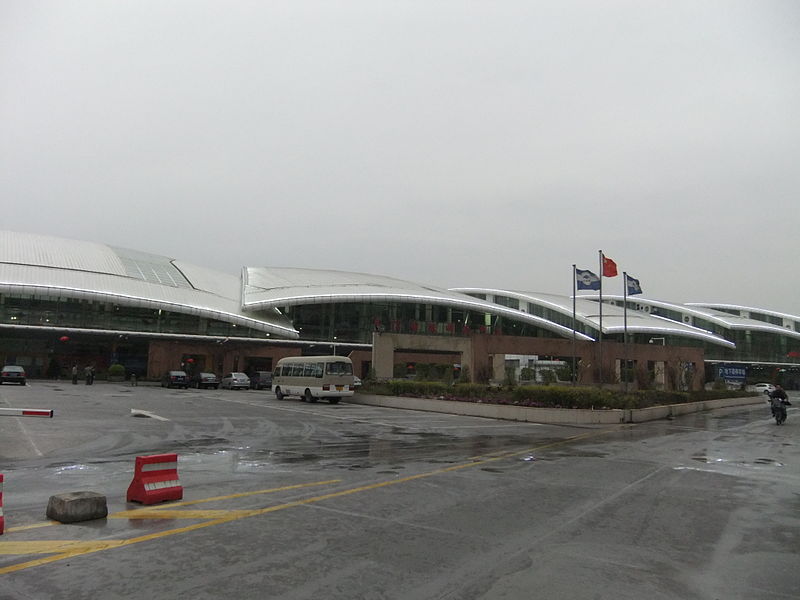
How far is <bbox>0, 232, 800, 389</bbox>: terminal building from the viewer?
144 ft

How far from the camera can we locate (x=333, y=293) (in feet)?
188

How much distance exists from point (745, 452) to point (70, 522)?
49.6ft

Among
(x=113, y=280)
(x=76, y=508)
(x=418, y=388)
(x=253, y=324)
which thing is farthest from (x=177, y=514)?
(x=113, y=280)

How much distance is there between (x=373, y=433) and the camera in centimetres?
1736

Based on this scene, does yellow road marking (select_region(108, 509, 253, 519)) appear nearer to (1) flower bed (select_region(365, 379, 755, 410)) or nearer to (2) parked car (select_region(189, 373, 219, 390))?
(1) flower bed (select_region(365, 379, 755, 410))

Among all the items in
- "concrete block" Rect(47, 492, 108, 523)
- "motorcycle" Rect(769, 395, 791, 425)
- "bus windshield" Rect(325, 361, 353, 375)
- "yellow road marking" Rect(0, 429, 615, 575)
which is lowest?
"yellow road marking" Rect(0, 429, 615, 575)

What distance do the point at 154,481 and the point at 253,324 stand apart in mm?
46623

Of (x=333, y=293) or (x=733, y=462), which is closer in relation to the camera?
(x=733, y=462)

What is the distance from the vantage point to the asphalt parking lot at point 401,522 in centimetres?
490

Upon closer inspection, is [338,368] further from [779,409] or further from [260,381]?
[779,409]

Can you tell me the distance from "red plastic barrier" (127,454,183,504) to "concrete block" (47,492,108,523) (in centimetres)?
76

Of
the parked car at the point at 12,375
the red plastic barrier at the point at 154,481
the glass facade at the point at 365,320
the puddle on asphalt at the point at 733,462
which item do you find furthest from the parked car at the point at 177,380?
the red plastic barrier at the point at 154,481

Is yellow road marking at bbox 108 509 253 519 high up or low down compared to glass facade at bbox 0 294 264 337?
down

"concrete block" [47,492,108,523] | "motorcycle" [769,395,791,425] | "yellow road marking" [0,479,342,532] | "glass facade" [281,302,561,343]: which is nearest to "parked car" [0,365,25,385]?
"glass facade" [281,302,561,343]
